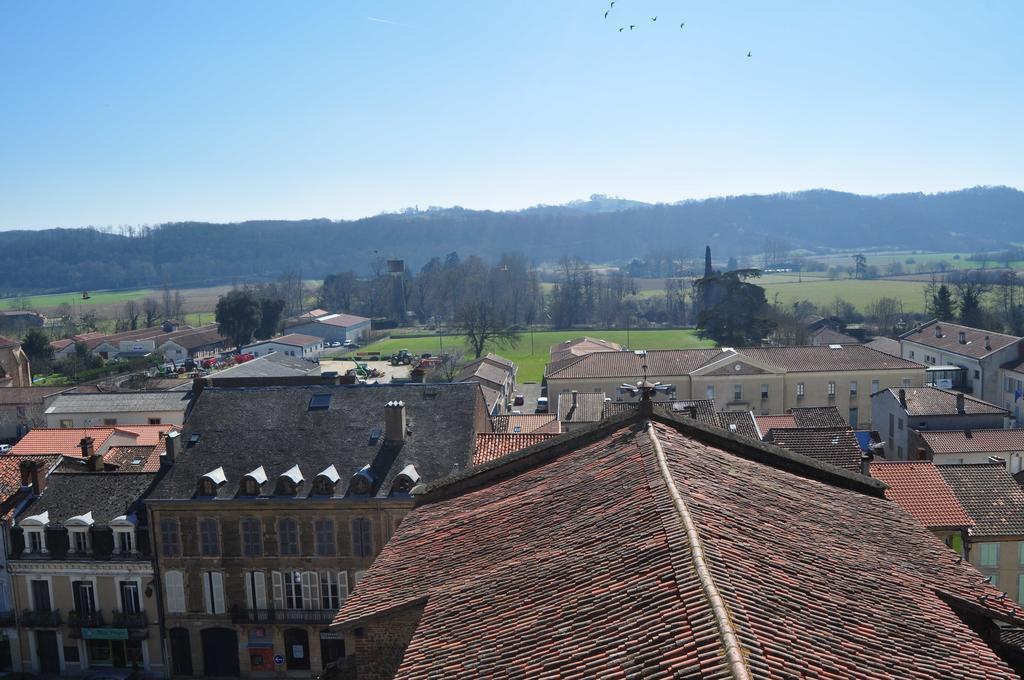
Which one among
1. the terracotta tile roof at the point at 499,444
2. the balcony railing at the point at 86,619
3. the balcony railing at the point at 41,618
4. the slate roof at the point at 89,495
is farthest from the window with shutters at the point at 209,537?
the terracotta tile roof at the point at 499,444

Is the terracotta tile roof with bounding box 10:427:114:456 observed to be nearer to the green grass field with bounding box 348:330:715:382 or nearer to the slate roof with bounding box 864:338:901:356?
the green grass field with bounding box 348:330:715:382

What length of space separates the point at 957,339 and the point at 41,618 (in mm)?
63993

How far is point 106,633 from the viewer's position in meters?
29.3

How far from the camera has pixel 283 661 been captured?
29.4 m

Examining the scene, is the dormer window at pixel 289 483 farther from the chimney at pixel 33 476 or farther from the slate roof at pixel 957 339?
the slate roof at pixel 957 339

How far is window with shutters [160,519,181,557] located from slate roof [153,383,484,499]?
93 centimetres

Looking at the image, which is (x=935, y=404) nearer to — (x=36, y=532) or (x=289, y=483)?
(x=289, y=483)

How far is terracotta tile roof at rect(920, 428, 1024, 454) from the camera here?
4166cm

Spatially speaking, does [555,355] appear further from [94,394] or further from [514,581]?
[514,581]

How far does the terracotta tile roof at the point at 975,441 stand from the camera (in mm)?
A: 41656

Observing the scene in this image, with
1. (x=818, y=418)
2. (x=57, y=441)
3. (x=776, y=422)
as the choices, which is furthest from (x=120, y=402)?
(x=818, y=418)

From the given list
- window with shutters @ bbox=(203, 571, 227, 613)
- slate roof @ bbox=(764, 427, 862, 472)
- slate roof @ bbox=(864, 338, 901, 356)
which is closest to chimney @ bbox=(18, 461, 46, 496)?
window with shutters @ bbox=(203, 571, 227, 613)

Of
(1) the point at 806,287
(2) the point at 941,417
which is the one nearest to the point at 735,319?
(2) the point at 941,417

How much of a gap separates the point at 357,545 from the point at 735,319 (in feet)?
210
